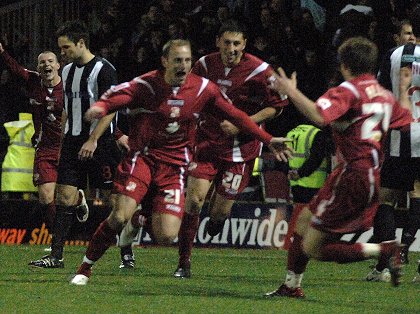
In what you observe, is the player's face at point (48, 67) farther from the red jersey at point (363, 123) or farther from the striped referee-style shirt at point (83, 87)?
the red jersey at point (363, 123)

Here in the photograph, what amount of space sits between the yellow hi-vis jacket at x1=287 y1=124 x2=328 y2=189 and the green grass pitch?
1.56 m

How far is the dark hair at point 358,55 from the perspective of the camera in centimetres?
813

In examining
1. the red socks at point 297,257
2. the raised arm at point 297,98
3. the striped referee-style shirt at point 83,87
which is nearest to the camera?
the raised arm at point 297,98

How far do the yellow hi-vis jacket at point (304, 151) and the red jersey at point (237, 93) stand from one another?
249cm

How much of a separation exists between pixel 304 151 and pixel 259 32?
356 centimetres

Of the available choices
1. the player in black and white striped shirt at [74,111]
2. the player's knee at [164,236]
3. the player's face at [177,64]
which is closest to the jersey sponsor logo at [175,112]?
the player's face at [177,64]

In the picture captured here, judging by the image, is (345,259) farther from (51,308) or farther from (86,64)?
(86,64)

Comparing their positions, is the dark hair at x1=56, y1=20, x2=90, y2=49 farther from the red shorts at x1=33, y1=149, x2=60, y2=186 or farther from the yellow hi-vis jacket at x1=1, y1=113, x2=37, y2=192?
the yellow hi-vis jacket at x1=1, y1=113, x2=37, y2=192

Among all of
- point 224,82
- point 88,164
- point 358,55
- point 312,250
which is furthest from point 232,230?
point 358,55

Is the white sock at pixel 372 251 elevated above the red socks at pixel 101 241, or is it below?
above

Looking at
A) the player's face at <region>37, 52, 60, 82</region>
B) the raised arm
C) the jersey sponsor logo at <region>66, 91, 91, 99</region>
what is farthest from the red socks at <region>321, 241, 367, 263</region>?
the player's face at <region>37, 52, 60, 82</region>

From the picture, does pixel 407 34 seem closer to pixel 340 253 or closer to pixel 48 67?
pixel 340 253

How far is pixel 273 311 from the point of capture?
308 inches

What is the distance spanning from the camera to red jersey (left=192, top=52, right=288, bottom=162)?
11.0 m
